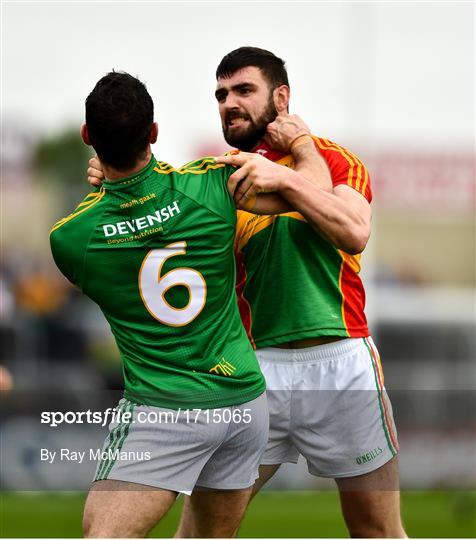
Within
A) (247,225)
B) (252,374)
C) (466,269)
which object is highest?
(247,225)

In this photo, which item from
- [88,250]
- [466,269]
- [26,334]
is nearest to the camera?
[88,250]

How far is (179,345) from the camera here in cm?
495

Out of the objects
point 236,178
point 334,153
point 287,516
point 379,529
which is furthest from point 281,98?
point 287,516

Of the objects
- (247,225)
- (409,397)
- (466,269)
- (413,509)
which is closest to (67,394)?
(413,509)

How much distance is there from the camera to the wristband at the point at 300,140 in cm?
544

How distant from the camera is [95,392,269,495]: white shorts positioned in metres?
4.83

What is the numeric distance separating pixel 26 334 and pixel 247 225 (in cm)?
1129

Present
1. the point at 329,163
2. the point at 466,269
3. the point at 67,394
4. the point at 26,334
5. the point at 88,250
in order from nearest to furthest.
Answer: the point at 88,250 < the point at 329,163 < the point at 67,394 < the point at 26,334 < the point at 466,269

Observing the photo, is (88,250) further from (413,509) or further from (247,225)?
(413,509)

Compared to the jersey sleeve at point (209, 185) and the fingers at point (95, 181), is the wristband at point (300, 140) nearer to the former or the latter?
the jersey sleeve at point (209, 185)

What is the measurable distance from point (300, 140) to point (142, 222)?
961mm

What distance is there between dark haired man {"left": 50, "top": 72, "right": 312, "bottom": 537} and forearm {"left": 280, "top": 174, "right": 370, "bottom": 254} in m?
0.09

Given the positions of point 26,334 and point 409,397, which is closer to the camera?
point 26,334

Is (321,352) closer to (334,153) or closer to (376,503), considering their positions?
(376,503)
